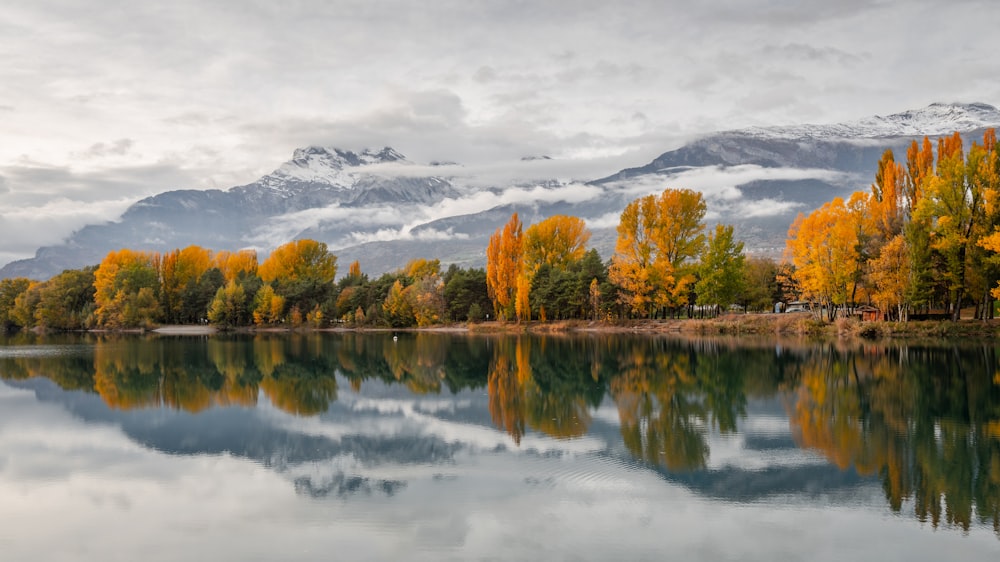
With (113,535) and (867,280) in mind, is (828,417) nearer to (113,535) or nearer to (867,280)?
(113,535)

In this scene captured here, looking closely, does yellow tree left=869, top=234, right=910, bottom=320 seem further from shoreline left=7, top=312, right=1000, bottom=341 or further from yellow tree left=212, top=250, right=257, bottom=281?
yellow tree left=212, top=250, right=257, bottom=281

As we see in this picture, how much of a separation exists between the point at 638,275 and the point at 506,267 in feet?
51.4

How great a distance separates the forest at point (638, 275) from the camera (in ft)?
157

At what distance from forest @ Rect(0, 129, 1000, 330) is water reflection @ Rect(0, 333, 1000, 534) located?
9.56 m

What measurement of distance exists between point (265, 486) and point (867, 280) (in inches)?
1922

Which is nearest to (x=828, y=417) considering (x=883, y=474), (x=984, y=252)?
(x=883, y=474)

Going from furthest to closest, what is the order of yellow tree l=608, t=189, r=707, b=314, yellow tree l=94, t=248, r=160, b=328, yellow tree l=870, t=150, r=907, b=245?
yellow tree l=94, t=248, r=160, b=328, yellow tree l=608, t=189, r=707, b=314, yellow tree l=870, t=150, r=907, b=245

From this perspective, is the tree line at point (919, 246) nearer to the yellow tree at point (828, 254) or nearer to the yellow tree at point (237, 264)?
the yellow tree at point (828, 254)

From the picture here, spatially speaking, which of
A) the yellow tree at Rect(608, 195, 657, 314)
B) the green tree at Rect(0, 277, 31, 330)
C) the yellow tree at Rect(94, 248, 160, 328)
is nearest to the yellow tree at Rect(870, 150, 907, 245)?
the yellow tree at Rect(608, 195, 657, 314)

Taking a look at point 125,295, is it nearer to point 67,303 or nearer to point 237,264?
point 67,303

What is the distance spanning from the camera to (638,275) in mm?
68875

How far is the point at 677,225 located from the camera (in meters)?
69.4

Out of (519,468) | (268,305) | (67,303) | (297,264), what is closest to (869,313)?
(519,468)

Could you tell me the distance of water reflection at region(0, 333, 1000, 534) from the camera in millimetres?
14891
